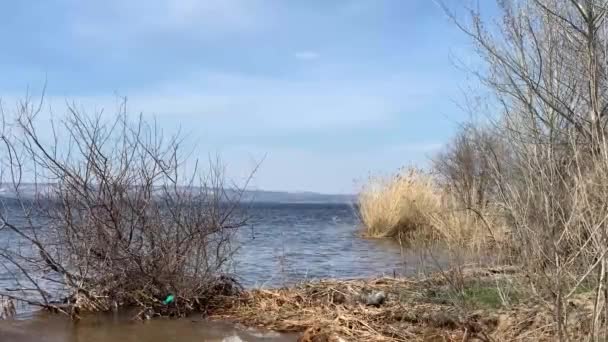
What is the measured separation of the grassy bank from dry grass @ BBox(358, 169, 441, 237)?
12.2m

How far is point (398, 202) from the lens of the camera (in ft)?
70.8

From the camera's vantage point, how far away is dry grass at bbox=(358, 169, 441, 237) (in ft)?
70.1

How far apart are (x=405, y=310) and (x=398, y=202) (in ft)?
47.3

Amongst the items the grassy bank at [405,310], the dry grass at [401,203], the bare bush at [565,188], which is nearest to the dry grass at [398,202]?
the dry grass at [401,203]

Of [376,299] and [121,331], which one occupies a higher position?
[376,299]

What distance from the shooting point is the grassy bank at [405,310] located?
5984 millimetres

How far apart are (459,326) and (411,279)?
2221 millimetres

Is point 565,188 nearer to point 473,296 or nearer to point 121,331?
point 473,296

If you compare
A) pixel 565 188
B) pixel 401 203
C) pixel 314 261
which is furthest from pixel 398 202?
pixel 565 188

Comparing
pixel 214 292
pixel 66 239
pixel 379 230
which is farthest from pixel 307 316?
pixel 379 230

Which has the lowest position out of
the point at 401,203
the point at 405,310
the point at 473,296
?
the point at 405,310

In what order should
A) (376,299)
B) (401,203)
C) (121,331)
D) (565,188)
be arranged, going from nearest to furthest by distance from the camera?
(565,188)
(121,331)
(376,299)
(401,203)

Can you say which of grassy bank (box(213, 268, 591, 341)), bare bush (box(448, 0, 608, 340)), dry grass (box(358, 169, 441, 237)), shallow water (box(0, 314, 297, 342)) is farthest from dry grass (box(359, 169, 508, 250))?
bare bush (box(448, 0, 608, 340))

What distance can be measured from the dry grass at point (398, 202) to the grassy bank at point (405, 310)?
12.2m
